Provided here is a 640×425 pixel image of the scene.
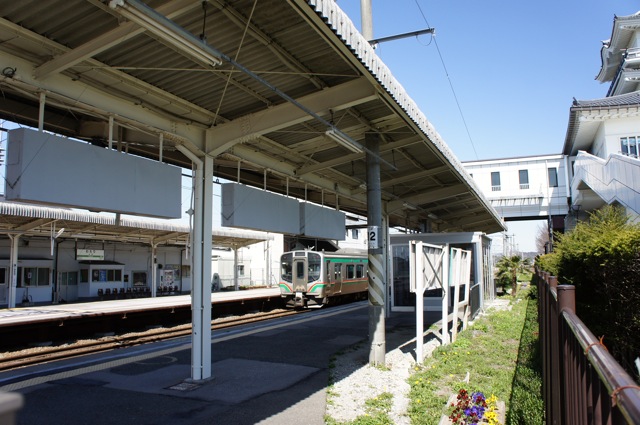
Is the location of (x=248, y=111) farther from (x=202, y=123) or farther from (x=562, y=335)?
(x=562, y=335)

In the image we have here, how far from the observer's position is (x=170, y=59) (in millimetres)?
5953

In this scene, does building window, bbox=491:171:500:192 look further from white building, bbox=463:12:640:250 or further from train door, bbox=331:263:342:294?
train door, bbox=331:263:342:294

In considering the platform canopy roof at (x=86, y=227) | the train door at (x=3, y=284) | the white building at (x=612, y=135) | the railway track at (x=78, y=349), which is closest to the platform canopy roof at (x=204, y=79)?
the railway track at (x=78, y=349)

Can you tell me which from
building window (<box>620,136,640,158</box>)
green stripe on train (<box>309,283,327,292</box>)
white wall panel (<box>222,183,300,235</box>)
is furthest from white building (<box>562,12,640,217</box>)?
green stripe on train (<box>309,283,327,292</box>)

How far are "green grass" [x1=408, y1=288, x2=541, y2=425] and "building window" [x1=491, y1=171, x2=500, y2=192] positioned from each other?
3178 cm

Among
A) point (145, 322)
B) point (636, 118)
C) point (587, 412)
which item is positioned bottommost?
point (145, 322)

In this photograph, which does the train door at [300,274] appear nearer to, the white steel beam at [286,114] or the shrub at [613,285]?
the white steel beam at [286,114]

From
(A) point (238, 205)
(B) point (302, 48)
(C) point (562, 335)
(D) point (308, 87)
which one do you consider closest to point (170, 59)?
(B) point (302, 48)

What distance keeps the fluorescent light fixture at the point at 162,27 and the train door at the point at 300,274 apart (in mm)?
18881

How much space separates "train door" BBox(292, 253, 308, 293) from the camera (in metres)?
23.3

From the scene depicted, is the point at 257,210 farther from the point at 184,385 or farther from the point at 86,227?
the point at 86,227

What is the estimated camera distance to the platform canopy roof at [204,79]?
4844 mm

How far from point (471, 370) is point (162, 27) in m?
6.85

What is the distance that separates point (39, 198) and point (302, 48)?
347cm
